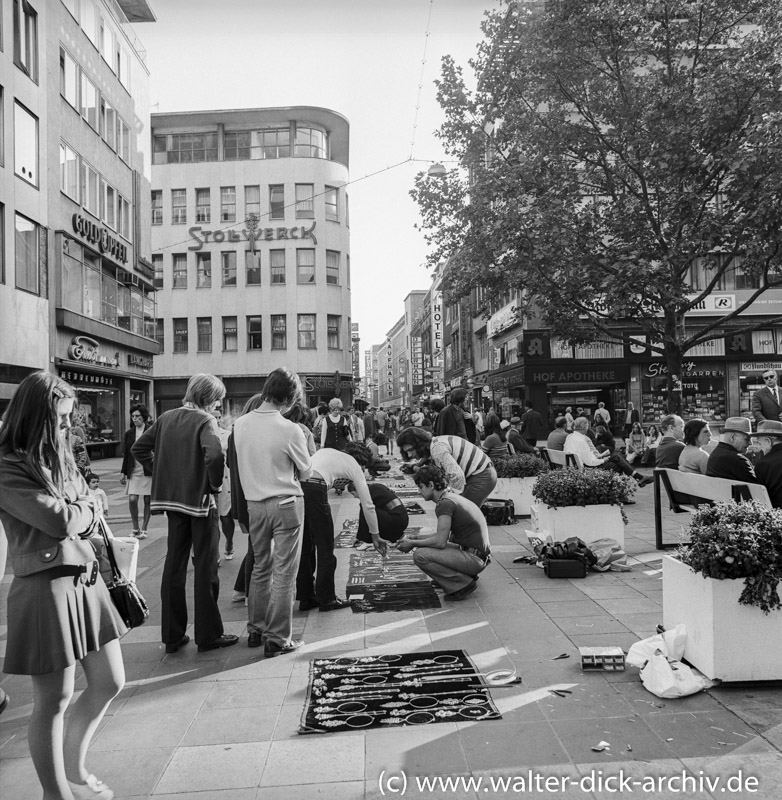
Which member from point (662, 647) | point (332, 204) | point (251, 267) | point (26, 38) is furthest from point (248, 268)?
point (662, 647)

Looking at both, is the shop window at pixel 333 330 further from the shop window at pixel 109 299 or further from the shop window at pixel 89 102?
the shop window at pixel 89 102

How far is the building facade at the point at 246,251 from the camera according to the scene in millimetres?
43969

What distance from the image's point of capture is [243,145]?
44844mm

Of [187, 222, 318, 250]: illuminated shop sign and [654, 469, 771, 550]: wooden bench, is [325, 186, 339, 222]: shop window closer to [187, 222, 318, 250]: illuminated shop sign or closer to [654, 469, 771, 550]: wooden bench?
[187, 222, 318, 250]: illuminated shop sign

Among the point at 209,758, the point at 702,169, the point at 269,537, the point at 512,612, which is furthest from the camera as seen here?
the point at 702,169

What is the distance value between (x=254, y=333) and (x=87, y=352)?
20.2 meters

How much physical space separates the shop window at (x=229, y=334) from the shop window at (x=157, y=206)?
739 cm

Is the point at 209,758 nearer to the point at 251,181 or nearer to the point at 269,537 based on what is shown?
the point at 269,537


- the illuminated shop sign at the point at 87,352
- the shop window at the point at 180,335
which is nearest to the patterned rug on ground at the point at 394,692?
the illuminated shop sign at the point at 87,352

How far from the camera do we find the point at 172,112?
147 feet

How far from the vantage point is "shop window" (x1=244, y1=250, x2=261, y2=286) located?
4419 cm

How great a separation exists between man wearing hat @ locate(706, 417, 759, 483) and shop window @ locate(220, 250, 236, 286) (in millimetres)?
40016

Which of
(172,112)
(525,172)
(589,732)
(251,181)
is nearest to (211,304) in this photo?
(251,181)

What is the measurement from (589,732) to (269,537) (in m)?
2.42
